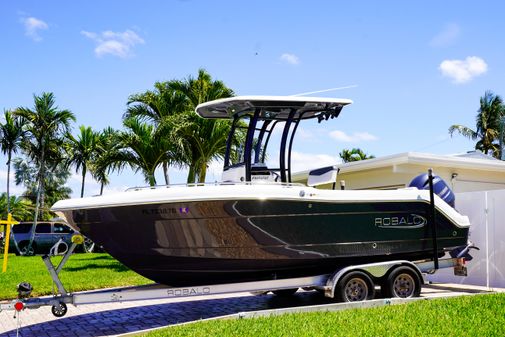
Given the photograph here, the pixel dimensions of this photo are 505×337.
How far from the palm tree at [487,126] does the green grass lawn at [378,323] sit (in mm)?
34654

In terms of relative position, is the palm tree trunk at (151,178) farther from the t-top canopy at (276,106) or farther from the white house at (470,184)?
the t-top canopy at (276,106)

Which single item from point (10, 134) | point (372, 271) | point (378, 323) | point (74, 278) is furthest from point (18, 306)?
point (10, 134)

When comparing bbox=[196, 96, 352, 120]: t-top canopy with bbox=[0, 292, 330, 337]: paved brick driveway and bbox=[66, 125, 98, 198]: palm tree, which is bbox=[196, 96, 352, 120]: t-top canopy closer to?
bbox=[0, 292, 330, 337]: paved brick driveway

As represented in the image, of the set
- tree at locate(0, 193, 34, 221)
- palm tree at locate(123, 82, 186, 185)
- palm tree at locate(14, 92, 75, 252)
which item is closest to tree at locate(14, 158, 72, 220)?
tree at locate(0, 193, 34, 221)

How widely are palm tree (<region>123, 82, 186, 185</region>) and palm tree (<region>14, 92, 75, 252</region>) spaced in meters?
11.9

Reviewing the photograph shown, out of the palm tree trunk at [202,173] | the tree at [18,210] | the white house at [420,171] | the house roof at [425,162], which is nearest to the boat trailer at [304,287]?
the house roof at [425,162]

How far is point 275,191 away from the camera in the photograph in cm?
723

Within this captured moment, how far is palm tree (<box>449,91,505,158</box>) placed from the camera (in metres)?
39.1

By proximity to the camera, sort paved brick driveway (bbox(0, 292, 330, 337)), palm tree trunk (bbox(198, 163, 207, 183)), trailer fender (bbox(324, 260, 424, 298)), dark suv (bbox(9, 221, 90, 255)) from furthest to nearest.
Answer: dark suv (bbox(9, 221, 90, 255))
palm tree trunk (bbox(198, 163, 207, 183))
trailer fender (bbox(324, 260, 424, 298))
paved brick driveway (bbox(0, 292, 330, 337))

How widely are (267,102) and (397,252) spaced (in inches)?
114

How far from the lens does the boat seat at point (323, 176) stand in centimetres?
788

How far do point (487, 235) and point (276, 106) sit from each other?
16.2 feet

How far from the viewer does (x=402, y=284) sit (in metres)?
8.23

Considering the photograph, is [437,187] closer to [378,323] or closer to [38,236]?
[378,323]
